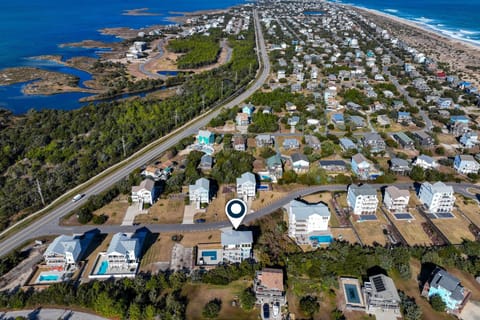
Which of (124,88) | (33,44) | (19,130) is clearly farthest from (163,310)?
(33,44)

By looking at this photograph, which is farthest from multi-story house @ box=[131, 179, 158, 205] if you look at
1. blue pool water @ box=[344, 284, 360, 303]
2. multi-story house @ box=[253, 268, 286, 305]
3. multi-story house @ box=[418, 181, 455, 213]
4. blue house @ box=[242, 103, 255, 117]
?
multi-story house @ box=[418, 181, 455, 213]

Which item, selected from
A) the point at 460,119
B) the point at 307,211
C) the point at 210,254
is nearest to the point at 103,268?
the point at 210,254

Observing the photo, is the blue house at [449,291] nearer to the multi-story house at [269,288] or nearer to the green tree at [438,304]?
the green tree at [438,304]

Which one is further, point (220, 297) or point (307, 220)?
point (307, 220)

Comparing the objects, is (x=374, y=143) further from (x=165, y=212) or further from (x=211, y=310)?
(x=211, y=310)

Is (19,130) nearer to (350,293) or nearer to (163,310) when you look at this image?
(163,310)

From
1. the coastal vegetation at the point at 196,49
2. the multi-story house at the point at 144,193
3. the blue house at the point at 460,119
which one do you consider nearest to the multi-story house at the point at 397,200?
the multi-story house at the point at 144,193
